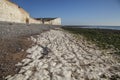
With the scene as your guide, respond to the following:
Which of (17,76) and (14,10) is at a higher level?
(14,10)

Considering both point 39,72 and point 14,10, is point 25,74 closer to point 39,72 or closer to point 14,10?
point 39,72

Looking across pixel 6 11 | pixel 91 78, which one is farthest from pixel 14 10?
pixel 91 78

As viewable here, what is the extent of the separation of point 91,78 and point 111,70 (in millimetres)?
1219

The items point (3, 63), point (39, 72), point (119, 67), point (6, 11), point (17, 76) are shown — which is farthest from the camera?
point (6, 11)

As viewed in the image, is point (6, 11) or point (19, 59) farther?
point (6, 11)

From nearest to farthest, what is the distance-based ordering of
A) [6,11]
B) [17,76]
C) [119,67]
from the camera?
1. [17,76]
2. [119,67]
3. [6,11]

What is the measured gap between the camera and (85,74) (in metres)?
5.08

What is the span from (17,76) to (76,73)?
6.26 ft

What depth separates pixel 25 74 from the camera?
4.77 metres

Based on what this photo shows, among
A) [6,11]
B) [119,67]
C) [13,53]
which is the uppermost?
[6,11]

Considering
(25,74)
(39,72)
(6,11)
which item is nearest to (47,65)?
(39,72)

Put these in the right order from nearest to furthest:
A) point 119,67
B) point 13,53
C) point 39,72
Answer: point 39,72
point 119,67
point 13,53

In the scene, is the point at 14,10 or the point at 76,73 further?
the point at 14,10

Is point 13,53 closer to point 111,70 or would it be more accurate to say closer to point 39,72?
point 39,72
